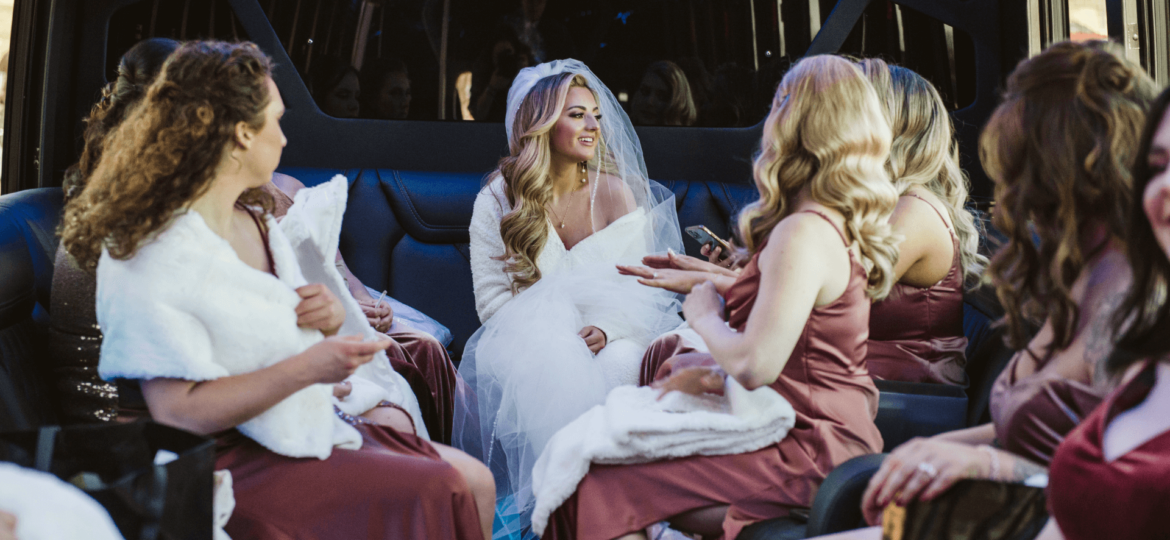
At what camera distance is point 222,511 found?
4.45 feet

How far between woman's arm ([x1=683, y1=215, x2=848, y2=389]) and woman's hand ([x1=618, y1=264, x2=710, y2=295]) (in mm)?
424

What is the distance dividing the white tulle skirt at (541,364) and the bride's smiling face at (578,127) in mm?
433

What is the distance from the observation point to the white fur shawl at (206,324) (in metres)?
1.43

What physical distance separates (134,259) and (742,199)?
2.56m

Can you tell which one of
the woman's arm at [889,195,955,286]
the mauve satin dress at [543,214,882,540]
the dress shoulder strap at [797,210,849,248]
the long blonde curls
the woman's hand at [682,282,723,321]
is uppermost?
the long blonde curls

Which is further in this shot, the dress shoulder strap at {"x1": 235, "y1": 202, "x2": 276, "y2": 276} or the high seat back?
the high seat back

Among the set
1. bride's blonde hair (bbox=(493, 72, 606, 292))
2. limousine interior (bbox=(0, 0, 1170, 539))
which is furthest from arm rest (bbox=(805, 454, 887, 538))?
limousine interior (bbox=(0, 0, 1170, 539))

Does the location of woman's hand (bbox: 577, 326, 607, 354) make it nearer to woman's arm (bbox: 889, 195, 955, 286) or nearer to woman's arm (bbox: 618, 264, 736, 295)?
woman's arm (bbox: 618, 264, 736, 295)

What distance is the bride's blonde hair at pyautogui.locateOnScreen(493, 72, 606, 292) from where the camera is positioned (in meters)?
Answer: 3.07

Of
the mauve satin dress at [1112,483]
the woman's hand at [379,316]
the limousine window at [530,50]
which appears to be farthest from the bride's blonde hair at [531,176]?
the mauve satin dress at [1112,483]

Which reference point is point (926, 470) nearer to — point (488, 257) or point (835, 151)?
point (835, 151)

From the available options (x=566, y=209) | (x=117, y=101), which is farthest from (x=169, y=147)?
(x=566, y=209)

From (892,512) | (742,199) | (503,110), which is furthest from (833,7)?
(892,512)

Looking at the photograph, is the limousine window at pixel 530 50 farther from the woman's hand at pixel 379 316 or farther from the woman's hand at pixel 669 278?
the woman's hand at pixel 669 278
